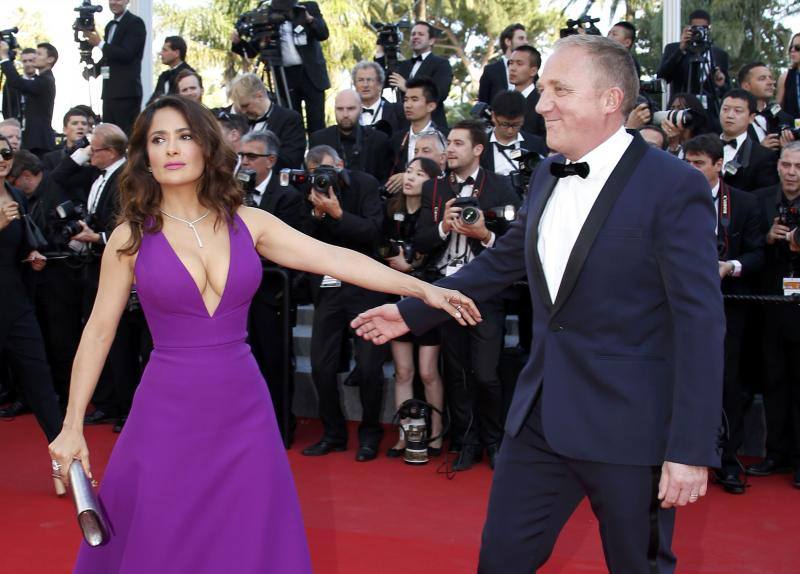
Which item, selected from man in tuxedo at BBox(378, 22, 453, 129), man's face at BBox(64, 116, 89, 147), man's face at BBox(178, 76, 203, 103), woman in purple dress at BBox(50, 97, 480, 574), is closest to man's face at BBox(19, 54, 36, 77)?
man's face at BBox(64, 116, 89, 147)

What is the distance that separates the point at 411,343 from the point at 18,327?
2.36m

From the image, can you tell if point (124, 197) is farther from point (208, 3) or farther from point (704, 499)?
point (208, 3)

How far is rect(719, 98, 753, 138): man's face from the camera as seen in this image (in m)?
7.04

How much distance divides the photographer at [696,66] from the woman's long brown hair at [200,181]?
5792mm

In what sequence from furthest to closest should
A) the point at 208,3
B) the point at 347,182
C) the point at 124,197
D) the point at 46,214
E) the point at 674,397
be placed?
the point at 208,3
the point at 46,214
the point at 347,182
the point at 124,197
the point at 674,397

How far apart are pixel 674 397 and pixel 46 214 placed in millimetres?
6202

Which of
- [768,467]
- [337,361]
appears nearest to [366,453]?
[337,361]

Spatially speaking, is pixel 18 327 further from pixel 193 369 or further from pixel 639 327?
pixel 639 327

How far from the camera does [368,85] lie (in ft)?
28.8

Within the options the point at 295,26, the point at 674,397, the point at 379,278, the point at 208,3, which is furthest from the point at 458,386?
the point at 208,3

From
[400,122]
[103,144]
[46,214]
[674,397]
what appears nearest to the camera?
[674,397]

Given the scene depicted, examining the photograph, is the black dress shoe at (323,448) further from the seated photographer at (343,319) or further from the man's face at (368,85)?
the man's face at (368,85)

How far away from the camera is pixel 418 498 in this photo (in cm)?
570

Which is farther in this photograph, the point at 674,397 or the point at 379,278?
the point at 379,278
